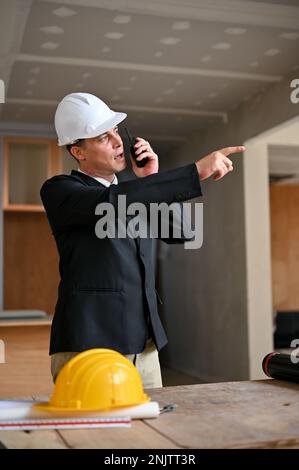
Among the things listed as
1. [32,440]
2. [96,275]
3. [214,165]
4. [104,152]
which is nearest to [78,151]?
[104,152]

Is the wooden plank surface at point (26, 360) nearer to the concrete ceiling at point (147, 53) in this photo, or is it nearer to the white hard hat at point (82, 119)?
the concrete ceiling at point (147, 53)

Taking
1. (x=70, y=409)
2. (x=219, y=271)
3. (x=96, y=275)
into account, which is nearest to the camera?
(x=70, y=409)

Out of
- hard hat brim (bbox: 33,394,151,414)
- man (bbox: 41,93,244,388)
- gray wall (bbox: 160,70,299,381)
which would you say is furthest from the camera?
gray wall (bbox: 160,70,299,381)

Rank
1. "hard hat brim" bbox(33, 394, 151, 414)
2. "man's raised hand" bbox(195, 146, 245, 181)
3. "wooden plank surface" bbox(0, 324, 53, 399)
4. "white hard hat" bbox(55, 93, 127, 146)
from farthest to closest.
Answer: "wooden plank surface" bbox(0, 324, 53, 399), "white hard hat" bbox(55, 93, 127, 146), "man's raised hand" bbox(195, 146, 245, 181), "hard hat brim" bbox(33, 394, 151, 414)

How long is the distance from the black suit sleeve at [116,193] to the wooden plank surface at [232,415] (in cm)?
50

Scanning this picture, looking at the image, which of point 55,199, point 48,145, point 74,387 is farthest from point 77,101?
point 48,145

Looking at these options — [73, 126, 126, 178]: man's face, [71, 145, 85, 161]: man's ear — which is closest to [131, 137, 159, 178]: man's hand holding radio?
[73, 126, 126, 178]: man's face

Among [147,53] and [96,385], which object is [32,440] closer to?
[96,385]

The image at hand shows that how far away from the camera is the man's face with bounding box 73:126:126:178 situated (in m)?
2.03

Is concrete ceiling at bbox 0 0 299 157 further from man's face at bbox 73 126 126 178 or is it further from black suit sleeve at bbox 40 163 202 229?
black suit sleeve at bbox 40 163 202 229

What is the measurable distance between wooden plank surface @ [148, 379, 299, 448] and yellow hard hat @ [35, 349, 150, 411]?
84mm

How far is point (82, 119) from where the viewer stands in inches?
79.4

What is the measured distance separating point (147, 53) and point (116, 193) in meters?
2.79

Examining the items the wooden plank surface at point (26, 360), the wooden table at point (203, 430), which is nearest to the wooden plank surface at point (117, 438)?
the wooden table at point (203, 430)
